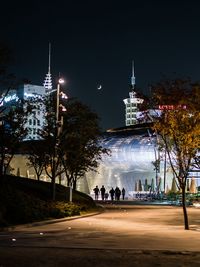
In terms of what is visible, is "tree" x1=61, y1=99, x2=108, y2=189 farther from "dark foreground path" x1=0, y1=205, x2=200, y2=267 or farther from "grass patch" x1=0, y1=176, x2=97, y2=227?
"dark foreground path" x1=0, y1=205, x2=200, y2=267

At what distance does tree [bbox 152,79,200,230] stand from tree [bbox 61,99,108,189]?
1555 cm

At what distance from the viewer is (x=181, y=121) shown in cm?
2220

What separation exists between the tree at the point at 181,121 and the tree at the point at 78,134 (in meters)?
15.5

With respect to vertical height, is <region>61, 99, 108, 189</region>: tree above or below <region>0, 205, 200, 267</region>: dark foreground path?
above

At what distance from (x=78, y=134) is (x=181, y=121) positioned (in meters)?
18.5

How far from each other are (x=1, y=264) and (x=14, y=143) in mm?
29514

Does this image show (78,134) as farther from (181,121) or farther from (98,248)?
(98,248)

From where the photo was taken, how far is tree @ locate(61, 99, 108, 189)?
39.0m

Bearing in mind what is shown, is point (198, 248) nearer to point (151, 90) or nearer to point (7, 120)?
point (151, 90)

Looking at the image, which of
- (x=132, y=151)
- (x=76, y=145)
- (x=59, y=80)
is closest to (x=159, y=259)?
Answer: (x=59, y=80)

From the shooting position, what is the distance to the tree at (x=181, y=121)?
71.6ft

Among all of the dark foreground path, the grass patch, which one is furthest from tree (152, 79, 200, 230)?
the grass patch

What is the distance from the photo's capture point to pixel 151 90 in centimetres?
2331

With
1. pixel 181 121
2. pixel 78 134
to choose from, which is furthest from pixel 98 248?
pixel 78 134
